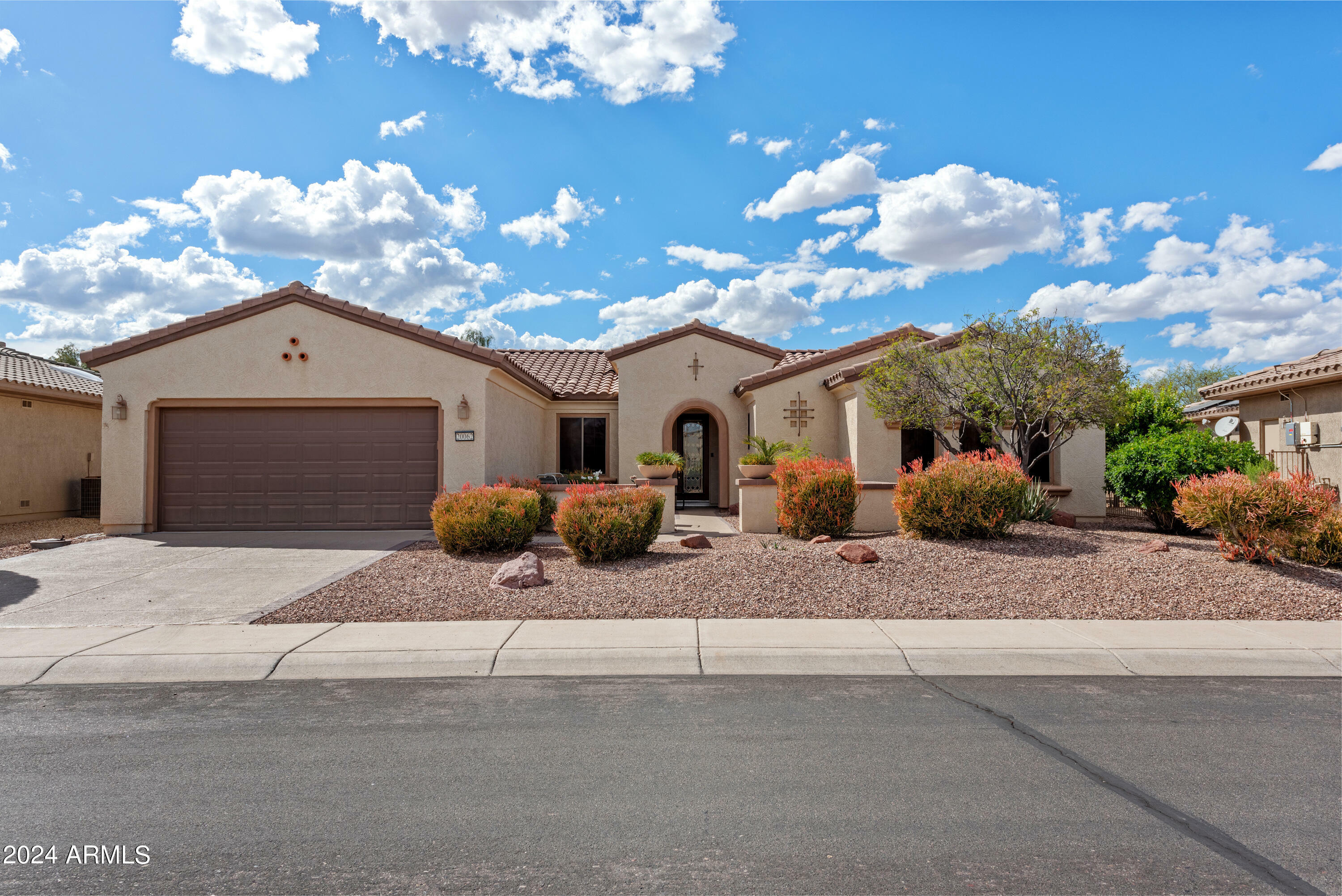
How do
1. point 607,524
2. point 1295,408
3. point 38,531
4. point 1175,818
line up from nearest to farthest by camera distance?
point 1175,818
point 607,524
point 38,531
point 1295,408

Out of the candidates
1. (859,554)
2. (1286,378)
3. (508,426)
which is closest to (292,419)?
(508,426)

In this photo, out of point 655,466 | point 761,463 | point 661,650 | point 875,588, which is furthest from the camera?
point 655,466

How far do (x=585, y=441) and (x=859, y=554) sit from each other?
39.6 ft

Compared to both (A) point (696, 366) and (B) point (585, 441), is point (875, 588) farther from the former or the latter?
(B) point (585, 441)

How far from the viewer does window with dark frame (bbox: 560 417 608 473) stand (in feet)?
65.8

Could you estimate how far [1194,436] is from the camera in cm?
1400

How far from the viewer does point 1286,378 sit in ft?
51.4

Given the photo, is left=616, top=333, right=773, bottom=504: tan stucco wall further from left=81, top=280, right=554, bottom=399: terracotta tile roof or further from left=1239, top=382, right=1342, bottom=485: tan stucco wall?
left=1239, top=382, right=1342, bottom=485: tan stucco wall

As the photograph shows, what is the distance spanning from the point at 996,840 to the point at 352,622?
20.6 feet

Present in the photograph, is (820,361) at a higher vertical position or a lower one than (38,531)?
higher

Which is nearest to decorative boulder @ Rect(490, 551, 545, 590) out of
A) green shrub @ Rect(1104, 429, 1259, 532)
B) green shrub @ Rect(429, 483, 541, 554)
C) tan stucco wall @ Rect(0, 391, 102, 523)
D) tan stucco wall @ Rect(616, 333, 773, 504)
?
green shrub @ Rect(429, 483, 541, 554)

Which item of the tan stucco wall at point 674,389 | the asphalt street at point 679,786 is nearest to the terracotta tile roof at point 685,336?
the tan stucco wall at point 674,389

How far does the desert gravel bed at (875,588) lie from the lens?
301 inches

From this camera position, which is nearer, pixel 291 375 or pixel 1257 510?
pixel 1257 510
